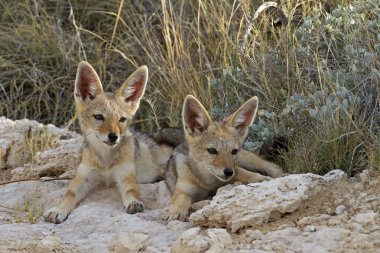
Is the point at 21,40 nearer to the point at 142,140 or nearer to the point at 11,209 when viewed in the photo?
the point at 142,140

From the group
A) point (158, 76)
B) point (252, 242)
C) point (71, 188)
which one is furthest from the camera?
point (158, 76)

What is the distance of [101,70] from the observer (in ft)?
27.2

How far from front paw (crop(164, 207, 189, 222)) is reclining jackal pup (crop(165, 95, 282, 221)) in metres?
0.12

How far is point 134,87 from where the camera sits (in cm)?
625

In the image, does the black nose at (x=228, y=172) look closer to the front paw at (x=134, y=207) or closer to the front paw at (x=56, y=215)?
the front paw at (x=134, y=207)

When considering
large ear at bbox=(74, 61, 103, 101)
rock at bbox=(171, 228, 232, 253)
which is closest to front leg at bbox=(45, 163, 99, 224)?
large ear at bbox=(74, 61, 103, 101)

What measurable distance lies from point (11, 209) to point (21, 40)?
3165 mm

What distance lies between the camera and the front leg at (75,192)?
18.1 feet

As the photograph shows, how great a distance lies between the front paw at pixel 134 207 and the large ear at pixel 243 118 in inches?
33.7

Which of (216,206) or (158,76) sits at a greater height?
(216,206)

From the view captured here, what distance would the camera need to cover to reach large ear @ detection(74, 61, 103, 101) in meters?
6.04

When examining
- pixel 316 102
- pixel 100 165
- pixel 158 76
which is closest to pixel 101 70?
pixel 158 76

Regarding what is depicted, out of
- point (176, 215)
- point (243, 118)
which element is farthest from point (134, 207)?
point (243, 118)

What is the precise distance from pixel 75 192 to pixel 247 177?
4.02 feet
